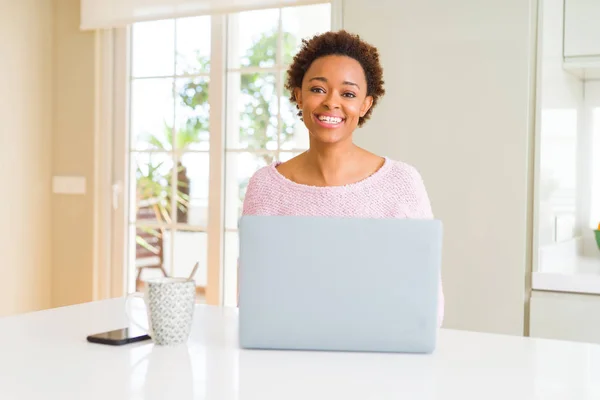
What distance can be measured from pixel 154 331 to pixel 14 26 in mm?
3015

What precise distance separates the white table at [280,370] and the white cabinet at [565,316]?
1.05m

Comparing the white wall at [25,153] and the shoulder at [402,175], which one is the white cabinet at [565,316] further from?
the white wall at [25,153]

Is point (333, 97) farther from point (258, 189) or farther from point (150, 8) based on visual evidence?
point (150, 8)

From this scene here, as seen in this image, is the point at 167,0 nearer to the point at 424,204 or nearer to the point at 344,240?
the point at 424,204

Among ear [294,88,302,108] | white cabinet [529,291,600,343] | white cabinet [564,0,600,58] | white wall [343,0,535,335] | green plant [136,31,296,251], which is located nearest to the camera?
ear [294,88,302,108]

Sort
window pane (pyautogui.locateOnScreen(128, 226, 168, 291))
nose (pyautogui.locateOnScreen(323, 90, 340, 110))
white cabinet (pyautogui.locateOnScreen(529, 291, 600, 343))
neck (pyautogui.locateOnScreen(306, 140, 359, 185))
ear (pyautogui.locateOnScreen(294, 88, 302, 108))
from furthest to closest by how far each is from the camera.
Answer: window pane (pyautogui.locateOnScreen(128, 226, 168, 291)), white cabinet (pyautogui.locateOnScreen(529, 291, 600, 343)), ear (pyautogui.locateOnScreen(294, 88, 302, 108)), neck (pyautogui.locateOnScreen(306, 140, 359, 185)), nose (pyautogui.locateOnScreen(323, 90, 340, 110))

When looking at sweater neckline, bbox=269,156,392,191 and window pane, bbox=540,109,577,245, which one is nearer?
sweater neckline, bbox=269,156,392,191

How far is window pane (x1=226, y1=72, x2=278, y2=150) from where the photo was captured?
3699 millimetres

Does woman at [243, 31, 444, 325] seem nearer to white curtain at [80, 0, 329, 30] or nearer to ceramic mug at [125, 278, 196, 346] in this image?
ceramic mug at [125, 278, 196, 346]

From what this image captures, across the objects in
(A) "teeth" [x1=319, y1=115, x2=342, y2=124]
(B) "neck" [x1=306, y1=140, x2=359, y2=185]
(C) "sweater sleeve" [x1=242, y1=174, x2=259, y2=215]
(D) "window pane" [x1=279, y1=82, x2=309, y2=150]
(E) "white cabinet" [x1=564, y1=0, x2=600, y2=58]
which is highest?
(E) "white cabinet" [x1=564, y1=0, x2=600, y2=58]

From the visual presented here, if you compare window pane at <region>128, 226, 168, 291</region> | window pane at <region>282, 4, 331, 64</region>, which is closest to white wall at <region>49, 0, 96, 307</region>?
window pane at <region>128, 226, 168, 291</region>

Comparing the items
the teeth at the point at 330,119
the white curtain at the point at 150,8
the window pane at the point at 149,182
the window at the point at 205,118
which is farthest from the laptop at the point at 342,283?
the window pane at the point at 149,182

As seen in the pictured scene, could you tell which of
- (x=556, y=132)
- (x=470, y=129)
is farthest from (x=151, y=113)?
(x=556, y=132)

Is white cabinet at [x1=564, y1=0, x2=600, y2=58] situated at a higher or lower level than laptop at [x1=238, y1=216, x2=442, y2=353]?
higher
